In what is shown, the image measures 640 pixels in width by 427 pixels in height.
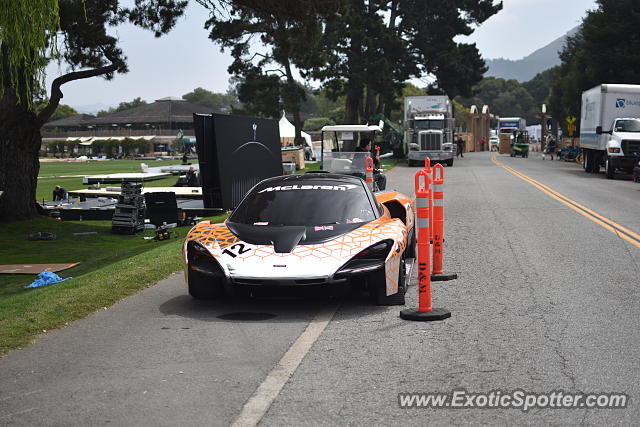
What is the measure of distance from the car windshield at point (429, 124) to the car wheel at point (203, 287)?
42870 mm

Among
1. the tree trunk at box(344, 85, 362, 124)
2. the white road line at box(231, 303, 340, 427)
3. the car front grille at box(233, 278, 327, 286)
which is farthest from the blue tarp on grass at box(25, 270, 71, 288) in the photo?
the tree trunk at box(344, 85, 362, 124)

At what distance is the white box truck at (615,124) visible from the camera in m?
33.8

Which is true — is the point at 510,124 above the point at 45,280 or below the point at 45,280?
below

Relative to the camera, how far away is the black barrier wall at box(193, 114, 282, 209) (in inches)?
800

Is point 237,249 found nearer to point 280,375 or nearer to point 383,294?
point 383,294

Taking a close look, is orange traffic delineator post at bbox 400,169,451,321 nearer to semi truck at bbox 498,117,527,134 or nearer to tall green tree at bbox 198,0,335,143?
tall green tree at bbox 198,0,335,143

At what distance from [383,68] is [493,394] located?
56325mm

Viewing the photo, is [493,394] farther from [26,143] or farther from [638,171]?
[638,171]

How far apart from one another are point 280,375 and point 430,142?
4517 cm

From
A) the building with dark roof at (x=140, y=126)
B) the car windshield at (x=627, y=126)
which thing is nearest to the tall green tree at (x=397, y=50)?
the car windshield at (x=627, y=126)

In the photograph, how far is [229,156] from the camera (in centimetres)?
2098

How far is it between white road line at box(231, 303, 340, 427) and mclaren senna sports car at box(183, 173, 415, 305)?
504 millimetres

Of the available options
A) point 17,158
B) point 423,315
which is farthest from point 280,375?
point 17,158

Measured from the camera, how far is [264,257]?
775 centimetres
